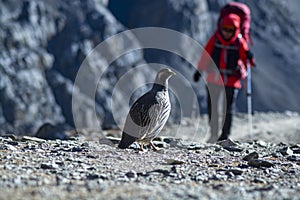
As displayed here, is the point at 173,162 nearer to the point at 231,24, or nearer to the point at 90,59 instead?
the point at 231,24

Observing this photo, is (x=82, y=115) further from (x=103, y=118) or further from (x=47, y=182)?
(x=47, y=182)

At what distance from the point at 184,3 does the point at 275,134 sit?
37.3 meters

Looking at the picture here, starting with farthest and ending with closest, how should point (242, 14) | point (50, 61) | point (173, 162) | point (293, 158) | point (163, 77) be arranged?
point (50, 61)
point (242, 14)
point (163, 77)
point (293, 158)
point (173, 162)

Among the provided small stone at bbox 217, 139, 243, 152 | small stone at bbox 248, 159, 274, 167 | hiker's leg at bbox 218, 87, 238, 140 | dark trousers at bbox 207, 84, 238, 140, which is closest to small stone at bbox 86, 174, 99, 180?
small stone at bbox 248, 159, 274, 167

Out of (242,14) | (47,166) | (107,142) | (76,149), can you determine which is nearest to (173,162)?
(76,149)

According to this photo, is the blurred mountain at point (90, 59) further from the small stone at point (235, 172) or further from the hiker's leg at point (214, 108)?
the small stone at point (235, 172)

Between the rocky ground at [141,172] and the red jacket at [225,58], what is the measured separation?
4477mm

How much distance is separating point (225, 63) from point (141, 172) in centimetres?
786

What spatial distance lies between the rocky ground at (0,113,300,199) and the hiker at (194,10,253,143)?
4387mm

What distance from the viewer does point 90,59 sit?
45.8 meters

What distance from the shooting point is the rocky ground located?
5852 mm

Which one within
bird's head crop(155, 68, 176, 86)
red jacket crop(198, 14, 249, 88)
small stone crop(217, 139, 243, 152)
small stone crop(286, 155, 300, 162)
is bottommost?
small stone crop(286, 155, 300, 162)

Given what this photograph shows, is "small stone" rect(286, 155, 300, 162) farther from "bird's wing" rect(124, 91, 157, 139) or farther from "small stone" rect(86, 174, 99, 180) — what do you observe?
"small stone" rect(86, 174, 99, 180)

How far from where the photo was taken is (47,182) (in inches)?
242
